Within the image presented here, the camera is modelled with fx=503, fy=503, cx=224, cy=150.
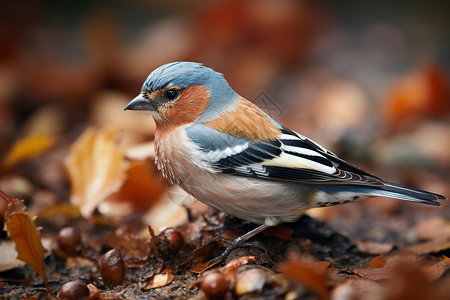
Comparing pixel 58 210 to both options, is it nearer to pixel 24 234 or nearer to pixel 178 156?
pixel 24 234

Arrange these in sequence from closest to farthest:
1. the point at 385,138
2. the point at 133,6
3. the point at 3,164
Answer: the point at 3,164 → the point at 385,138 → the point at 133,6

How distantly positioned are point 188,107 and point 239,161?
608mm

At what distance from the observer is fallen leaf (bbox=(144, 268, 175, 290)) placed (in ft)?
10.7

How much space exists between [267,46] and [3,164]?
4.99 metres

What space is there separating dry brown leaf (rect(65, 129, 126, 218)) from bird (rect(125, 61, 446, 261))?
673 mm

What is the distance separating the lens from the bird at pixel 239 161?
11.5ft

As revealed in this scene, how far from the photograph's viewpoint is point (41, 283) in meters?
3.53

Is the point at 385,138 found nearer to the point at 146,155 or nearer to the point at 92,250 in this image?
the point at 146,155

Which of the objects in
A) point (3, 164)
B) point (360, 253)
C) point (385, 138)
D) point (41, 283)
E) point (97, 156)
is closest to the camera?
point (41, 283)

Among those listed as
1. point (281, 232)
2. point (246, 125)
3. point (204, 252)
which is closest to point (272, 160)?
point (246, 125)

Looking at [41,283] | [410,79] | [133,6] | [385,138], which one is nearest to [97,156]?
[41,283]

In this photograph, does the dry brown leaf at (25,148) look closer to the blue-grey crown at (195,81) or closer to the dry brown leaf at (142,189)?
the dry brown leaf at (142,189)

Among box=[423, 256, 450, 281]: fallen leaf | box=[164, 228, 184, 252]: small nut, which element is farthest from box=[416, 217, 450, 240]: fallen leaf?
box=[164, 228, 184, 252]: small nut

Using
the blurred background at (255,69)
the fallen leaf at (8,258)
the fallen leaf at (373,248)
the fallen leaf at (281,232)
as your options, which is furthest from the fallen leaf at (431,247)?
the fallen leaf at (8,258)
